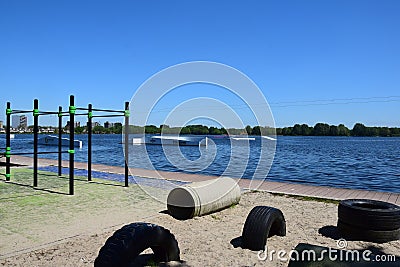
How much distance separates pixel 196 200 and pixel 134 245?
315 centimetres

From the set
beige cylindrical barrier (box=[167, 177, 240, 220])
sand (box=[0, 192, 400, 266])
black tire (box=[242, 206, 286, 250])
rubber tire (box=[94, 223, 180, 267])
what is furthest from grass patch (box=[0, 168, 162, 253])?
black tire (box=[242, 206, 286, 250])

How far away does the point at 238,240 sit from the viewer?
573 cm

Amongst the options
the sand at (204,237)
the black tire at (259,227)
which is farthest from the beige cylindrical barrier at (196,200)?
the black tire at (259,227)

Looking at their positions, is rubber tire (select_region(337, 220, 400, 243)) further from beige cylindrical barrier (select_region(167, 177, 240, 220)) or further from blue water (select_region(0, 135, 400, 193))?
blue water (select_region(0, 135, 400, 193))

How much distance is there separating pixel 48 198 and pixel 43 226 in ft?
8.64

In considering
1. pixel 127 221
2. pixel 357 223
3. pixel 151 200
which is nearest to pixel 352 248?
pixel 357 223

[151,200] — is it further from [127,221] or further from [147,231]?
[147,231]

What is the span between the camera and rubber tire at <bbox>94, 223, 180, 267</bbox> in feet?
12.3

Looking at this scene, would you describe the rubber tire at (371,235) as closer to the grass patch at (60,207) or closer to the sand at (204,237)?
the sand at (204,237)

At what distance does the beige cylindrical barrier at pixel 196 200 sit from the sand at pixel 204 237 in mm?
160

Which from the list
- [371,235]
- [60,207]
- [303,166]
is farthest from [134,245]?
[303,166]

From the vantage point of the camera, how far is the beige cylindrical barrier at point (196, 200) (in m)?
6.98

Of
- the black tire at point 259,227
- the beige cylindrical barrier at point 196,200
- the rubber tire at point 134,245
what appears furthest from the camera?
the beige cylindrical barrier at point 196,200

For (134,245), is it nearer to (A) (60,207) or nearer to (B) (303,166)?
(A) (60,207)
